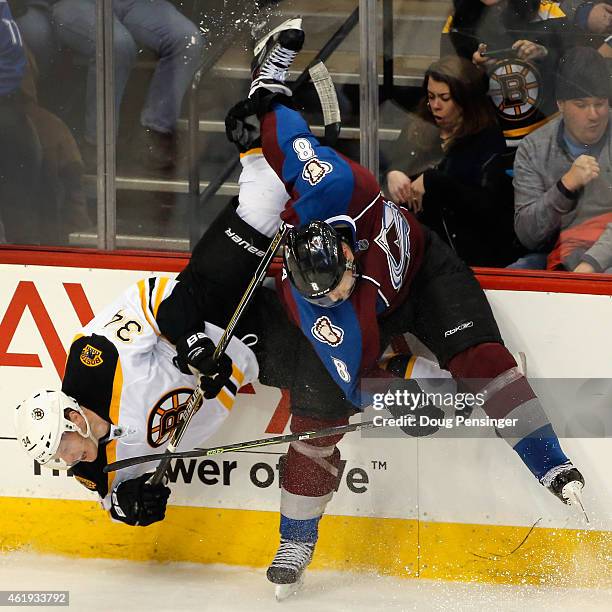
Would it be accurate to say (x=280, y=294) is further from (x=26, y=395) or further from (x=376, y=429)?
(x=26, y=395)

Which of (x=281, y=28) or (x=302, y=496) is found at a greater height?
(x=281, y=28)

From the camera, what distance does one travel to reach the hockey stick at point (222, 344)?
311cm

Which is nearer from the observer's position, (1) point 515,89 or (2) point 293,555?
(1) point 515,89

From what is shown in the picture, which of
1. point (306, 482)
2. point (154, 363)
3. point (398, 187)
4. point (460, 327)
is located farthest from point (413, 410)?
point (154, 363)

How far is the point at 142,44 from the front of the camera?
3326mm

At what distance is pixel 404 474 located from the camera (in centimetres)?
342

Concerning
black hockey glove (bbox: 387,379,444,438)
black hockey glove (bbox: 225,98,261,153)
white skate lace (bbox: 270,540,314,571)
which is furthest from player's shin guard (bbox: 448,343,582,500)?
black hockey glove (bbox: 225,98,261,153)

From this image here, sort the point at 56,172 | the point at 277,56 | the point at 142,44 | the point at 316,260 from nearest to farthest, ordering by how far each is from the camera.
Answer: the point at 316,260
the point at 277,56
the point at 142,44
the point at 56,172

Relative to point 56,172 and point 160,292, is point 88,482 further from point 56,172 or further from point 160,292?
point 56,172

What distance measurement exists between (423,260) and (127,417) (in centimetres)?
99

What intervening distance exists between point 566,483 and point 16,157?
1.93 meters

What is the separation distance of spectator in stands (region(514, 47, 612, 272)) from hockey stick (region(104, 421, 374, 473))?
2.50 ft

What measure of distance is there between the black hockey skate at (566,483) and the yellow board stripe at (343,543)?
0.48 metres

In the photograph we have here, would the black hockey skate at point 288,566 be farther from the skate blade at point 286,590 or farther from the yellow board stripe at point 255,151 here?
the yellow board stripe at point 255,151
